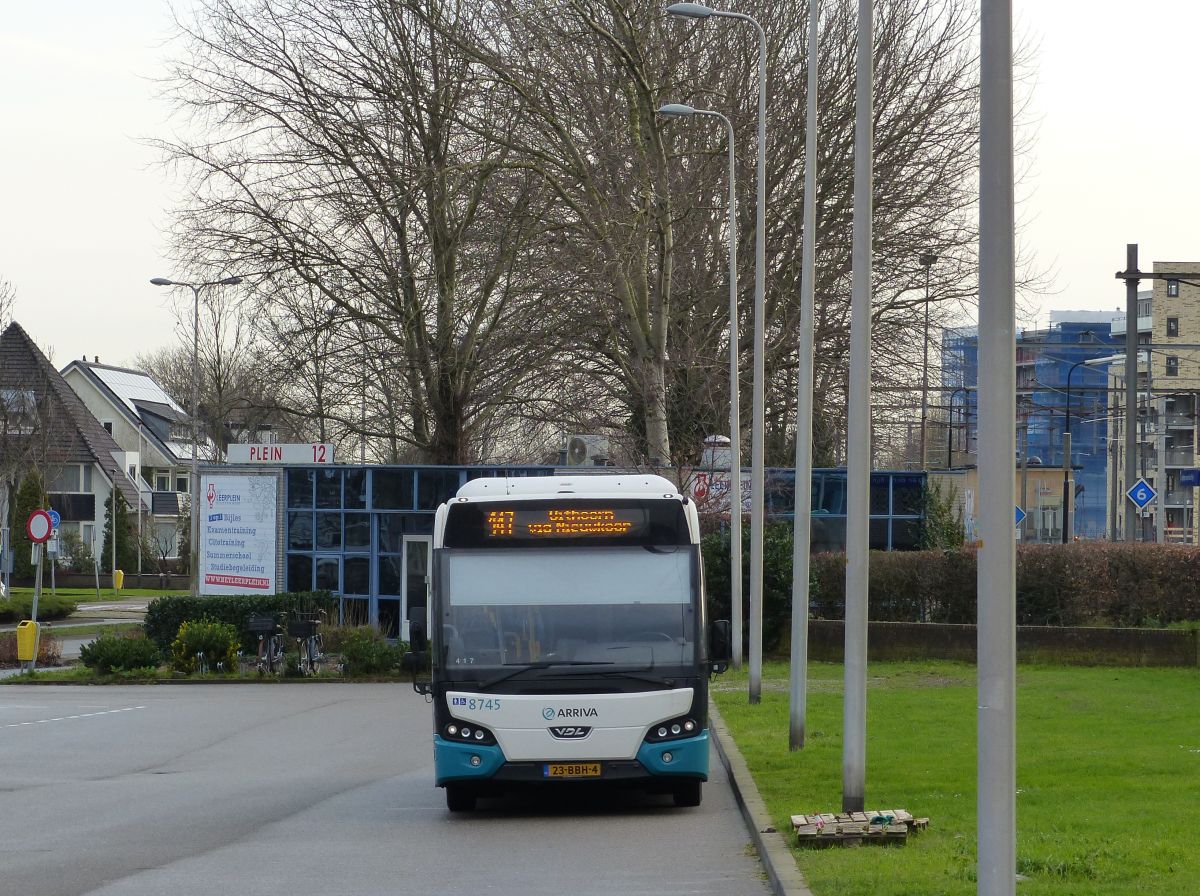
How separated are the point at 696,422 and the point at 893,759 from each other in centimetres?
2187

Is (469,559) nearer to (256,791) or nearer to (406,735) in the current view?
(256,791)

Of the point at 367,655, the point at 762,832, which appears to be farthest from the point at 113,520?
the point at 762,832

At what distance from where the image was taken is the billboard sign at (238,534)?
37.7 m

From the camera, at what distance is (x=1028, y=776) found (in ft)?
44.8

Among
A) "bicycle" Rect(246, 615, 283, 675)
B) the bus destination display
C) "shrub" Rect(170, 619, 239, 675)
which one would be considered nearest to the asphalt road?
the bus destination display

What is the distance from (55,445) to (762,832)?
6223cm

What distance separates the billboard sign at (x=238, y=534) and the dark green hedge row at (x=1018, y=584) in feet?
36.8

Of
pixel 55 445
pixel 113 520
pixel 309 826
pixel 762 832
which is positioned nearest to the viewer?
pixel 762 832

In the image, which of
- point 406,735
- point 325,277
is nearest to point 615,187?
point 325,277

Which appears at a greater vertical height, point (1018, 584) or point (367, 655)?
point (1018, 584)

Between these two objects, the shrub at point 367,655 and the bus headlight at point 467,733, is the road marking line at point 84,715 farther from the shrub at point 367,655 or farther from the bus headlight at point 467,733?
the bus headlight at point 467,733

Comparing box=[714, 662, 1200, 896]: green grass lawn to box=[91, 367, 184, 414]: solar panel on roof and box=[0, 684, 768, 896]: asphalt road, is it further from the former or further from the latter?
box=[91, 367, 184, 414]: solar panel on roof

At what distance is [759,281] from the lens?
2358cm

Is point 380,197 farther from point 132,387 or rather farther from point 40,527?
point 132,387
